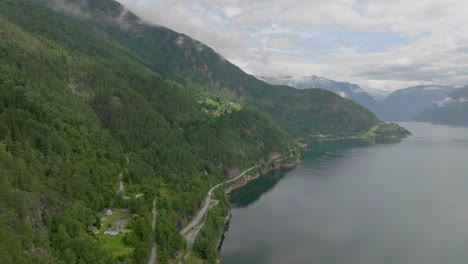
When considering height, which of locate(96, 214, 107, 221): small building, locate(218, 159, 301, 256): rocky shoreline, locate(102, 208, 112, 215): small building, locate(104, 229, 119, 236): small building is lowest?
locate(218, 159, 301, 256): rocky shoreline

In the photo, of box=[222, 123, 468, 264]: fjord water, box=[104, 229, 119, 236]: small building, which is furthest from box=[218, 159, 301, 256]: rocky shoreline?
box=[104, 229, 119, 236]: small building

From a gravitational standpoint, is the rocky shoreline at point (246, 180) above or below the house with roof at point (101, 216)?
below

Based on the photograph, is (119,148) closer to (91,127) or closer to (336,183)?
(91,127)

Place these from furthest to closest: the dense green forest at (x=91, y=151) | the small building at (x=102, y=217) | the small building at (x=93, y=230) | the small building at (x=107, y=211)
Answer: the small building at (x=107, y=211)
the small building at (x=102, y=217)
the small building at (x=93, y=230)
the dense green forest at (x=91, y=151)

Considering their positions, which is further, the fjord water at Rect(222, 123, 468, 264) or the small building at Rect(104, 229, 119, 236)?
the fjord water at Rect(222, 123, 468, 264)

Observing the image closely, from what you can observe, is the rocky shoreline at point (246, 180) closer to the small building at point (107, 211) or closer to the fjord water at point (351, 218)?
the fjord water at point (351, 218)

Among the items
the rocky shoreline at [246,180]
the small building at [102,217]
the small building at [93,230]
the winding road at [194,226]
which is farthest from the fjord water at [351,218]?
the small building at [102,217]

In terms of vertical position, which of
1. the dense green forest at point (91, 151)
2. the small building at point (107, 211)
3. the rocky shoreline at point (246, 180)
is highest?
the dense green forest at point (91, 151)

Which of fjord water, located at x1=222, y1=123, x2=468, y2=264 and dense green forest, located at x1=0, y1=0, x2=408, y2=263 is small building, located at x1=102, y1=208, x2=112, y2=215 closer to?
dense green forest, located at x1=0, y1=0, x2=408, y2=263
